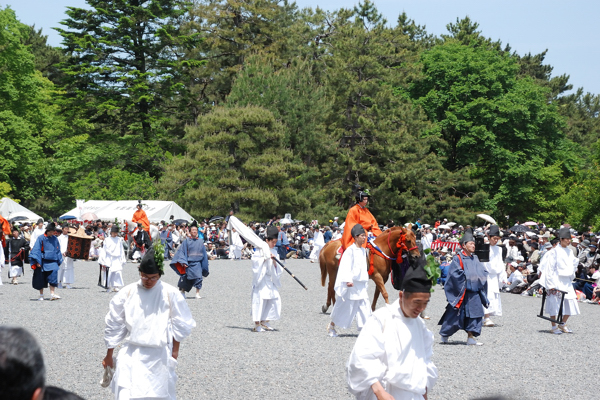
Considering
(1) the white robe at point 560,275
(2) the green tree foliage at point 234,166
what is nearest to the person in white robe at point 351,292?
(1) the white robe at point 560,275

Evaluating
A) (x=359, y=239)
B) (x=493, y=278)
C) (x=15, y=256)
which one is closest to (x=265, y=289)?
(x=359, y=239)

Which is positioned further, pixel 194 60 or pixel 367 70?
pixel 194 60

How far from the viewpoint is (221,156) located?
3806 centimetres

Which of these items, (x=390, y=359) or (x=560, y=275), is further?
(x=560, y=275)

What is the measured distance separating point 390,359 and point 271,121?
3526 cm

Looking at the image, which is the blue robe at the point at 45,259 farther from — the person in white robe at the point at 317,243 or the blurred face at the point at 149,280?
the person in white robe at the point at 317,243

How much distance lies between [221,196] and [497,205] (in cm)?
1926

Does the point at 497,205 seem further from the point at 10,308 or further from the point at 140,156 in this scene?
the point at 10,308

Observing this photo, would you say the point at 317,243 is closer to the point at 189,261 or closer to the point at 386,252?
the point at 189,261

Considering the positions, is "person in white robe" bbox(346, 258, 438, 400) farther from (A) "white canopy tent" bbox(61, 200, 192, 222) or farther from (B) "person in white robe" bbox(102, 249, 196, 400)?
(A) "white canopy tent" bbox(61, 200, 192, 222)

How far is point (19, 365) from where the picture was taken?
76.3 inches

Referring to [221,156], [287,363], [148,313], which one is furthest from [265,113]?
[148,313]

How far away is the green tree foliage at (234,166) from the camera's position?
1502 inches

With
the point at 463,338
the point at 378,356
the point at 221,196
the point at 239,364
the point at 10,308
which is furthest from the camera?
the point at 221,196
